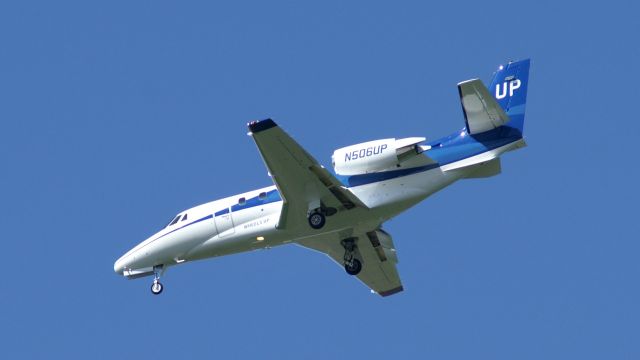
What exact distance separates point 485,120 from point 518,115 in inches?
47.9

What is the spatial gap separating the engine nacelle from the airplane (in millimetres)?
32

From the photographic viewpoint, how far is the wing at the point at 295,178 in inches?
1592

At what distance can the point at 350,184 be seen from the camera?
43375 mm

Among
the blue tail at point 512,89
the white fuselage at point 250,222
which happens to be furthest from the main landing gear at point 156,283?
the blue tail at point 512,89

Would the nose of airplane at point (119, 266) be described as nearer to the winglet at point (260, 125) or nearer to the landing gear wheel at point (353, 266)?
the landing gear wheel at point (353, 266)

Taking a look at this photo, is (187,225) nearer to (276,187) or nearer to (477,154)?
(276,187)

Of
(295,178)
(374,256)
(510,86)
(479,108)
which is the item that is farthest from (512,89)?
(374,256)

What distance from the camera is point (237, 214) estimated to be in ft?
149

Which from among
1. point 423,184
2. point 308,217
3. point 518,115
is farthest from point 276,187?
point 518,115

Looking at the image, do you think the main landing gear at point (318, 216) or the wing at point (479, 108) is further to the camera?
the main landing gear at point (318, 216)

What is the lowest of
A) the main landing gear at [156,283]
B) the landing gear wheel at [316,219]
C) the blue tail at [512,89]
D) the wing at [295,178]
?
the main landing gear at [156,283]

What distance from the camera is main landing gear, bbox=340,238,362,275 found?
1828 inches

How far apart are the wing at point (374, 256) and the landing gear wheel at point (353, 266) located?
250 mm

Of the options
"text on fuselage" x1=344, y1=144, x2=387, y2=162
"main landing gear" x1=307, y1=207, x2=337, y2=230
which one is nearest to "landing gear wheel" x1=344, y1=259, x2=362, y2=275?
"main landing gear" x1=307, y1=207, x2=337, y2=230
